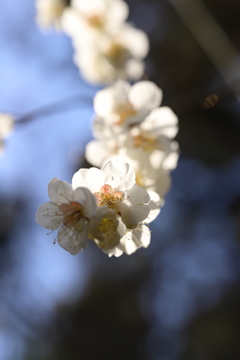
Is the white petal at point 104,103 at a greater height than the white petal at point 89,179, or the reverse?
the white petal at point 104,103

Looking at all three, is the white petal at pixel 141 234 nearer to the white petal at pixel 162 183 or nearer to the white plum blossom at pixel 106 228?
the white plum blossom at pixel 106 228

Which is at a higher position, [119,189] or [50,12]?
[50,12]

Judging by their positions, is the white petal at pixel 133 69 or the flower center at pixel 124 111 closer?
the flower center at pixel 124 111

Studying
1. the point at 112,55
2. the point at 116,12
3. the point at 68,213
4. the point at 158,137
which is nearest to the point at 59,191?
the point at 68,213

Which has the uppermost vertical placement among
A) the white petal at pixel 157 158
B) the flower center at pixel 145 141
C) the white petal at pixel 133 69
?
the white petal at pixel 133 69

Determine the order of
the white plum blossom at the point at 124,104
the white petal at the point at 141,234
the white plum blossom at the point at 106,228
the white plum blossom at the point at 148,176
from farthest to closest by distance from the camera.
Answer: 1. the white plum blossom at the point at 124,104
2. the white plum blossom at the point at 148,176
3. the white petal at the point at 141,234
4. the white plum blossom at the point at 106,228

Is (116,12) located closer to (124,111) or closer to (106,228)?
(124,111)

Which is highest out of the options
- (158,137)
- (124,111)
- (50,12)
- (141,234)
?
(50,12)

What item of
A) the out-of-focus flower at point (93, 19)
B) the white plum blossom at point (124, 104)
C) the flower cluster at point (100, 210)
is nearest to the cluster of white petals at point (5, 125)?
the white plum blossom at point (124, 104)
